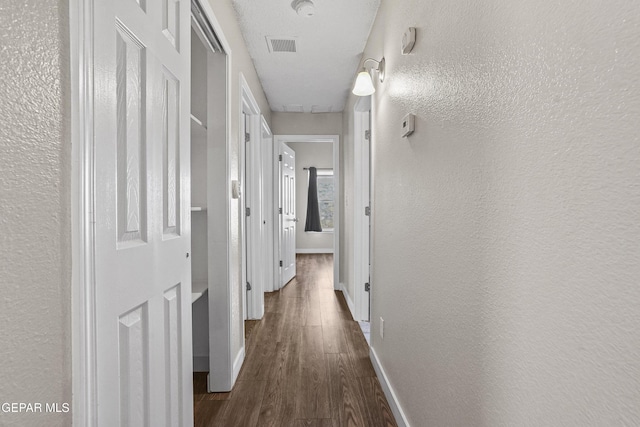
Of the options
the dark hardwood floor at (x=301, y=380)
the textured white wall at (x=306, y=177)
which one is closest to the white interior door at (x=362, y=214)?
the dark hardwood floor at (x=301, y=380)

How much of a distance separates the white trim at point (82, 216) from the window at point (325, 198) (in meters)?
7.21

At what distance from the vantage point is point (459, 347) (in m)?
1.08

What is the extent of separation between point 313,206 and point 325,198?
0.47m

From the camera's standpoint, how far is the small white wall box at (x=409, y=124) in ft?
4.92

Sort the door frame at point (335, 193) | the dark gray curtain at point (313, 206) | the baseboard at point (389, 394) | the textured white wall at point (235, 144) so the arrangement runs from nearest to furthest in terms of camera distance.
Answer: the baseboard at point (389, 394) < the textured white wall at point (235, 144) < the door frame at point (335, 193) < the dark gray curtain at point (313, 206)

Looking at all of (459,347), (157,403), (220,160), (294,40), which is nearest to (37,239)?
(157,403)

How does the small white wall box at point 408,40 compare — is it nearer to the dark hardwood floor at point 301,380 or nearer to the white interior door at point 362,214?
the white interior door at point 362,214

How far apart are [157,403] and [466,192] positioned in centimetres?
117

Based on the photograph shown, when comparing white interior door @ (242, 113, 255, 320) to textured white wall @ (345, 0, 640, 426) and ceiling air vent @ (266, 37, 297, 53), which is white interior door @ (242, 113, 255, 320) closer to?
ceiling air vent @ (266, 37, 297, 53)

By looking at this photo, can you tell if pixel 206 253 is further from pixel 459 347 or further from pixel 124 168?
pixel 459 347

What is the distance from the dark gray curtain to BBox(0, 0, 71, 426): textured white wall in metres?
7.08

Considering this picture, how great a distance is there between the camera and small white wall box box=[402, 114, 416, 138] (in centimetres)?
150

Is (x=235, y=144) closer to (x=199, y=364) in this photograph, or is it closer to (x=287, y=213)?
(x=199, y=364)

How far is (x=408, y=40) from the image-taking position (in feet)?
5.01
